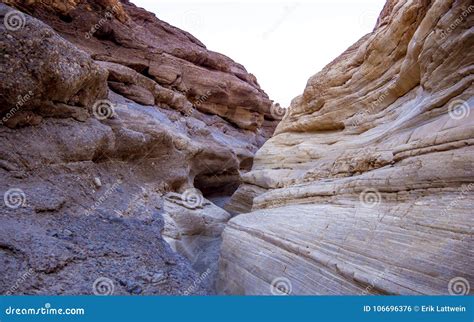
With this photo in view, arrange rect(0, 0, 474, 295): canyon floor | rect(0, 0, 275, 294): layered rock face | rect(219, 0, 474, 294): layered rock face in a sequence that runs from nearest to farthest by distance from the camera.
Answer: rect(219, 0, 474, 294): layered rock face
rect(0, 0, 474, 295): canyon floor
rect(0, 0, 275, 294): layered rock face

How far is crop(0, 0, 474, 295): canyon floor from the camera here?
211 inches

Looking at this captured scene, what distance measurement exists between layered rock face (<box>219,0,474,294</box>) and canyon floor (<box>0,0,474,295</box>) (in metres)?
0.03

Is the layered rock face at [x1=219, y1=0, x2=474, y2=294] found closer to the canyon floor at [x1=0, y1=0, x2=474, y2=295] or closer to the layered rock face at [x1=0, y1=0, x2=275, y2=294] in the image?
the canyon floor at [x1=0, y1=0, x2=474, y2=295]

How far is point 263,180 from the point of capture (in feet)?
42.2

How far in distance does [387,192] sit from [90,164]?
9376 mm

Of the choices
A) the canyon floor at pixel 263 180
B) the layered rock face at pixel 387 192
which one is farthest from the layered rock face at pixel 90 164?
the layered rock face at pixel 387 192

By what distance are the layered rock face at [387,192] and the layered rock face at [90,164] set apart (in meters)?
2.89

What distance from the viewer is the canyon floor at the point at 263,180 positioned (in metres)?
5.35

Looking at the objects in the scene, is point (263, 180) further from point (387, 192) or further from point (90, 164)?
point (90, 164)

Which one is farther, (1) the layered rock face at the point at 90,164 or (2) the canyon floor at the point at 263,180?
(1) the layered rock face at the point at 90,164

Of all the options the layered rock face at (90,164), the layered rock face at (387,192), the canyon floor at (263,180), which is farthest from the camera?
the layered rock face at (90,164)

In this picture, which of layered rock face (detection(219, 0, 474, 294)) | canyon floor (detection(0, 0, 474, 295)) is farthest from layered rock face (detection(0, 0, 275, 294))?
layered rock face (detection(219, 0, 474, 294))

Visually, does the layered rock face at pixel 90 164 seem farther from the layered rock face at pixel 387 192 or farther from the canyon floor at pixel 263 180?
the layered rock face at pixel 387 192

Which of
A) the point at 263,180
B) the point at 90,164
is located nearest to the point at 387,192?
the point at 263,180
